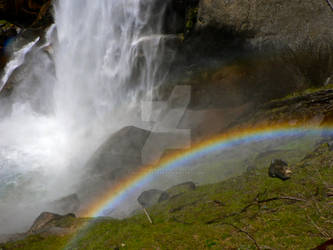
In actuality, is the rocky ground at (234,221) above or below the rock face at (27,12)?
below

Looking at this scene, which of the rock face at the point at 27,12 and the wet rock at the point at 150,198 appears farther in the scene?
the rock face at the point at 27,12

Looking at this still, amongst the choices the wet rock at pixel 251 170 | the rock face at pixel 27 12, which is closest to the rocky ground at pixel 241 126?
the wet rock at pixel 251 170

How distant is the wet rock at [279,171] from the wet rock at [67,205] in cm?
831

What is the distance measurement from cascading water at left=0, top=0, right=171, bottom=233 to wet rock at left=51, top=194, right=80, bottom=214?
178 cm

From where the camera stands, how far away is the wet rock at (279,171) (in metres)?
6.06

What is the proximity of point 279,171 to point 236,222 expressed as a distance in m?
2.14

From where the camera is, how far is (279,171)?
6254 mm

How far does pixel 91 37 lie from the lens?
1712 centimetres

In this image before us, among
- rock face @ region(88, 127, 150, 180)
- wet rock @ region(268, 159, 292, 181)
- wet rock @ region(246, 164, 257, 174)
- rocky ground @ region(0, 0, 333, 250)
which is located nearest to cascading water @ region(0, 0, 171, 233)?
rock face @ region(88, 127, 150, 180)

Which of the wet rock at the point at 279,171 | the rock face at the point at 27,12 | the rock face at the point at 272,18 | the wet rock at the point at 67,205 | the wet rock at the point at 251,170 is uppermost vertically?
the rock face at the point at 27,12

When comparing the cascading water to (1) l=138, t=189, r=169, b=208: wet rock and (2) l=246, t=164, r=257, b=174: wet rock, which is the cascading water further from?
(2) l=246, t=164, r=257, b=174: wet rock

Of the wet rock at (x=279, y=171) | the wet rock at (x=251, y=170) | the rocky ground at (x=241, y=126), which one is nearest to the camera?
the rocky ground at (x=241, y=126)

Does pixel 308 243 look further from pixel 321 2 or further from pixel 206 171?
pixel 321 2

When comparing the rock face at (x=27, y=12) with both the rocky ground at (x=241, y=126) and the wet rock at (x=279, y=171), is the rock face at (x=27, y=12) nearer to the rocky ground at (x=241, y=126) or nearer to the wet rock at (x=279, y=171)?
the rocky ground at (x=241, y=126)
